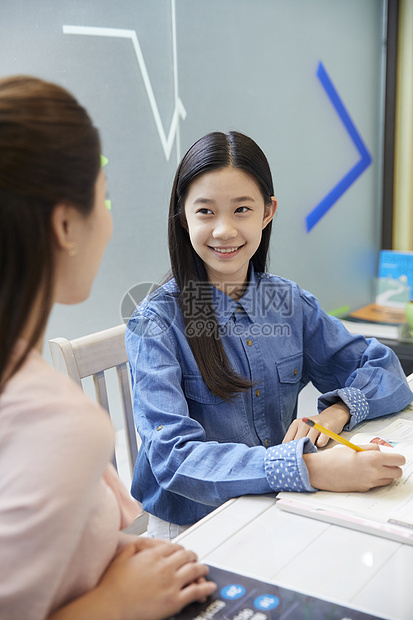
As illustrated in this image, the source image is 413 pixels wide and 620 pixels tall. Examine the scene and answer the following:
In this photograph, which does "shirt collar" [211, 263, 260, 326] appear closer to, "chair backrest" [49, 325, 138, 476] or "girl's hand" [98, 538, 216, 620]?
"chair backrest" [49, 325, 138, 476]

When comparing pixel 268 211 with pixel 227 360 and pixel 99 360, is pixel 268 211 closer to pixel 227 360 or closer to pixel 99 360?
pixel 227 360

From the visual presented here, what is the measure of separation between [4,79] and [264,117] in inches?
76.6

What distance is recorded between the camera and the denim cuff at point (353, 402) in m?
1.18

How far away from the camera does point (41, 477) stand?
19.1 inches

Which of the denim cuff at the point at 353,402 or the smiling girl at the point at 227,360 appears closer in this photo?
the smiling girl at the point at 227,360

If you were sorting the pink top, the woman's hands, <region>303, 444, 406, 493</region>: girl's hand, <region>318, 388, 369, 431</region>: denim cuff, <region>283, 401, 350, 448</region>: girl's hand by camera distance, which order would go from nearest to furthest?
the pink top
the woman's hands
<region>303, 444, 406, 493</region>: girl's hand
<region>283, 401, 350, 448</region>: girl's hand
<region>318, 388, 369, 431</region>: denim cuff

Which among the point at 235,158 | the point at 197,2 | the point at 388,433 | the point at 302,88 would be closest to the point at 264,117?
the point at 302,88

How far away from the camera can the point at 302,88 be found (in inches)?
99.2

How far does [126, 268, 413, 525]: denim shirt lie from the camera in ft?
3.14

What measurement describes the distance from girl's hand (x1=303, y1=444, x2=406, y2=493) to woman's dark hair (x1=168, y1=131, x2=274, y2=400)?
31 cm

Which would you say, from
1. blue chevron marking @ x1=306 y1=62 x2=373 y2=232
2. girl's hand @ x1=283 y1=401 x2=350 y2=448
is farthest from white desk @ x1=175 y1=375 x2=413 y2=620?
blue chevron marking @ x1=306 y1=62 x2=373 y2=232

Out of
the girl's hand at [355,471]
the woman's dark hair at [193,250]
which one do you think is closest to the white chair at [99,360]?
the woman's dark hair at [193,250]

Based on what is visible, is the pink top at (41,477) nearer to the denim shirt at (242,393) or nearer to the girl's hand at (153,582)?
the girl's hand at (153,582)

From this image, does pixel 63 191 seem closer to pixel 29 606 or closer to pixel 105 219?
pixel 105 219
